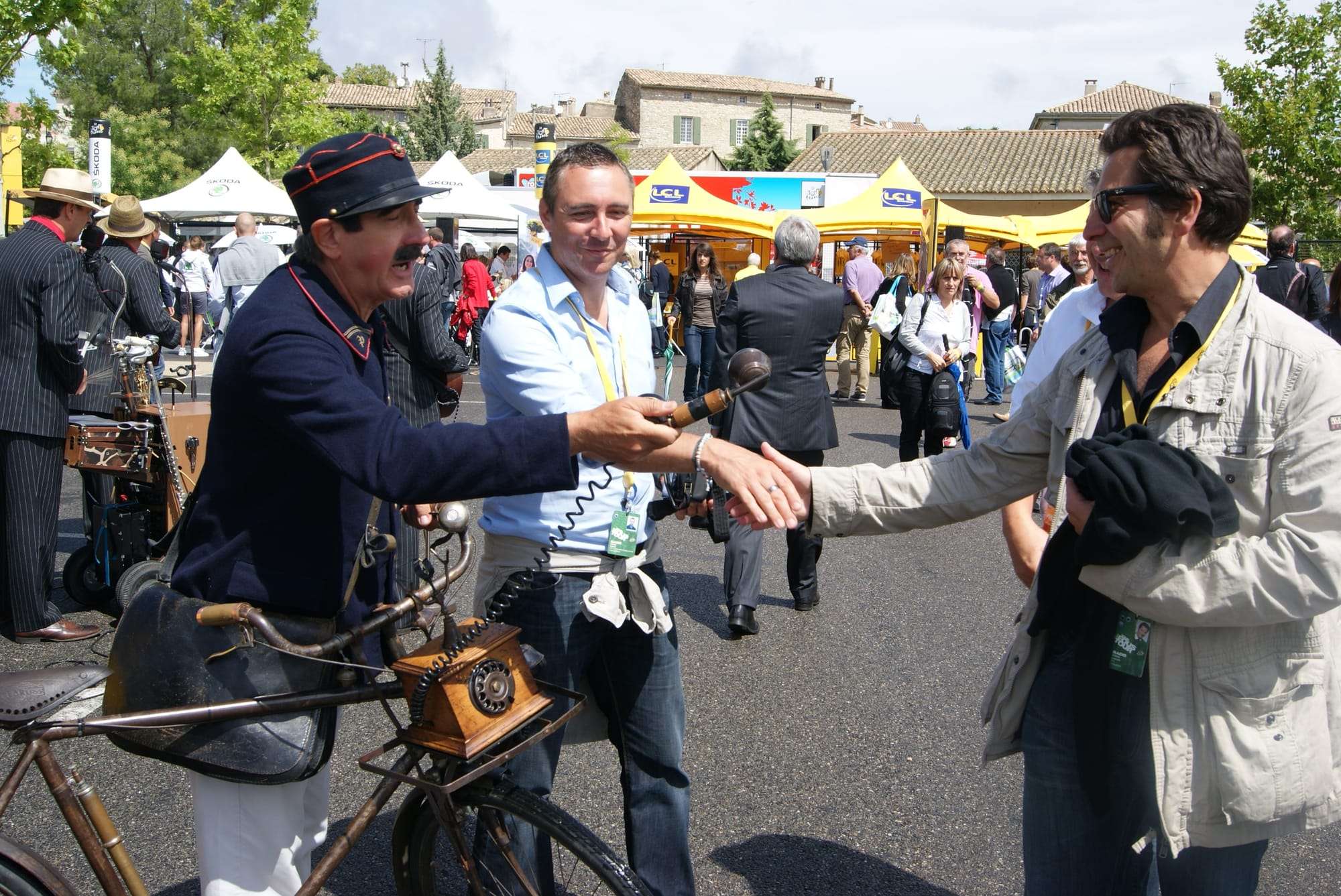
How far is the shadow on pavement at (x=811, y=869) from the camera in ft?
10.8

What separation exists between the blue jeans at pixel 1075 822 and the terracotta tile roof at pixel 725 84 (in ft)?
267

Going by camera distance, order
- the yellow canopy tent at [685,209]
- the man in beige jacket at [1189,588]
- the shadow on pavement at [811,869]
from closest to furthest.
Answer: the man in beige jacket at [1189,588] → the shadow on pavement at [811,869] → the yellow canopy tent at [685,209]

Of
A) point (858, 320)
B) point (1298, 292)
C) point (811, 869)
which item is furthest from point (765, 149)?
point (811, 869)

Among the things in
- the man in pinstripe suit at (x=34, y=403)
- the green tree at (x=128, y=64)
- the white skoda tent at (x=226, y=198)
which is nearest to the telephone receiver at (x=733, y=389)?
the man in pinstripe suit at (x=34, y=403)

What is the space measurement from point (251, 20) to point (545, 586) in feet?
113

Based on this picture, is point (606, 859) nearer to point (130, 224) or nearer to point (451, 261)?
point (130, 224)

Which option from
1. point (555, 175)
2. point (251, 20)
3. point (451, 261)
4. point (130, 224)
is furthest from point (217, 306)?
point (555, 175)

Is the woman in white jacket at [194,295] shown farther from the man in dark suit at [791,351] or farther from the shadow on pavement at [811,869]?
the shadow on pavement at [811,869]

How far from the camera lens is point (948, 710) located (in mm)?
4629

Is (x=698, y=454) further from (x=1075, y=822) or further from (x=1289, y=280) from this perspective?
(x=1289, y=280)

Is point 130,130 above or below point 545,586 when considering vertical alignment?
above

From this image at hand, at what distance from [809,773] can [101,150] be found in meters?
15.8

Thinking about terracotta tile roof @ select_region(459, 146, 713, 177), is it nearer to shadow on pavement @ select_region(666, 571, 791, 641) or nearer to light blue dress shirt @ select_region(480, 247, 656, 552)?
shadow on pavement @ select_region(666, 571, 791, 641)

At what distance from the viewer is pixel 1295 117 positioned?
25.8 metres
